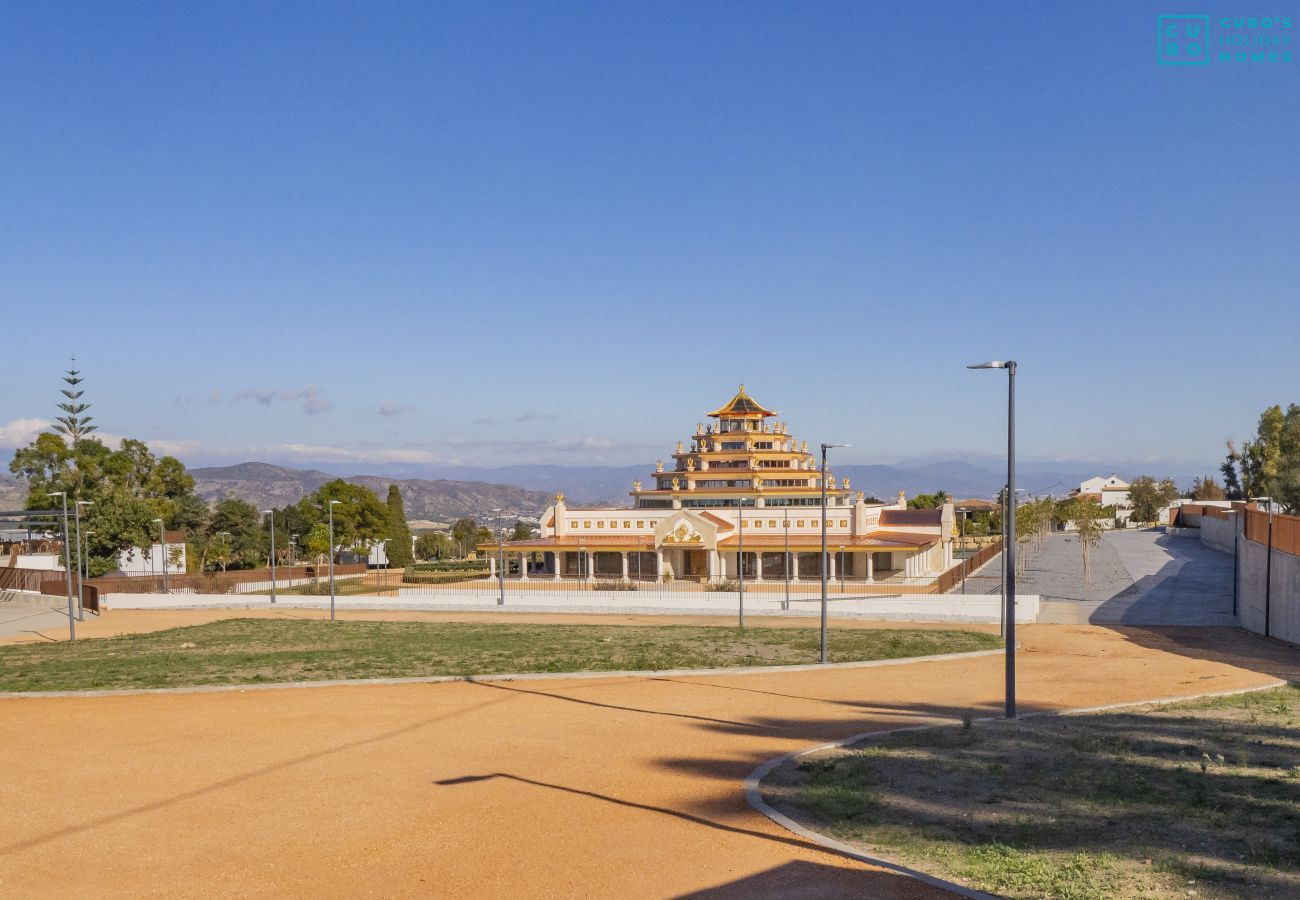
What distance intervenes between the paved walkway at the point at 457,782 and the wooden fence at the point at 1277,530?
7.69 m

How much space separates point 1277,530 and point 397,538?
263ft

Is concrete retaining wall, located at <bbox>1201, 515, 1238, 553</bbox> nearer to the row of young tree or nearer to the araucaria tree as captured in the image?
the araucaria tree

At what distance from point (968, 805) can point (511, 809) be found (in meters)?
5.83

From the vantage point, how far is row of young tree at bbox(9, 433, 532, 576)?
68062 millimetres

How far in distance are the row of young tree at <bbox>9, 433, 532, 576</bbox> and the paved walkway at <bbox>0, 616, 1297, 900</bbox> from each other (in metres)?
46.2

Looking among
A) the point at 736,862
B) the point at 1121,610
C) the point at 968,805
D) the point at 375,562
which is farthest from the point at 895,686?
the point at 375,562

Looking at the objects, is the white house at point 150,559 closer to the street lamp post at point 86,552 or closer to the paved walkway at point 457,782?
the street lamp post at point 86,552

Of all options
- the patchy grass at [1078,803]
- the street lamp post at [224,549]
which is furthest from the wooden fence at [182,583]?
the patchy grass at [1078,803]

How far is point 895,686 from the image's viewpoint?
24.3 m

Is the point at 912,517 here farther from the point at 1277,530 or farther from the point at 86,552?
the point at 86,552

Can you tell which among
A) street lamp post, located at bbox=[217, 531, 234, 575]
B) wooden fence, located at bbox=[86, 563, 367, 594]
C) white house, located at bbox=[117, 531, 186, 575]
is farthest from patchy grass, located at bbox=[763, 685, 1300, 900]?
street lamp post, located at bbox=[217, 531, 234, 575]

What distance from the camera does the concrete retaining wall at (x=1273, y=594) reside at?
1273 inches

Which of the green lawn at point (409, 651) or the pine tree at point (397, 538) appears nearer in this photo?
the green lawn at point (409, 651)

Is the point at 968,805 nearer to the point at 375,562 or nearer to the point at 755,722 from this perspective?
the point at 755,722
